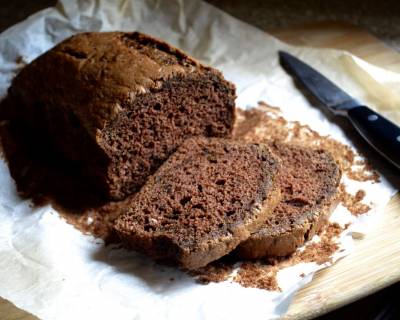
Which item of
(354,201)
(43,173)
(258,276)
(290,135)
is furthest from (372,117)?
(43,173)

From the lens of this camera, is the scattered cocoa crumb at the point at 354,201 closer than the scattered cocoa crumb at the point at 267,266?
No

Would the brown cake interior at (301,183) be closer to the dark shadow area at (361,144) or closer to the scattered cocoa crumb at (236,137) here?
the scattered cocoa crumb at (236,137)

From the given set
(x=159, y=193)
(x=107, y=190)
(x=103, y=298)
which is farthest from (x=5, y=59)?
(x=103, y=298)

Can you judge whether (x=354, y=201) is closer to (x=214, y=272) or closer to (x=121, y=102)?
(x=214, y=272)

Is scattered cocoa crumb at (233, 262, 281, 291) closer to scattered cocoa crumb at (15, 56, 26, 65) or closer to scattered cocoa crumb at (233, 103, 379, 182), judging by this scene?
scattered cocoa crumb at (233, 103, 379, 182)

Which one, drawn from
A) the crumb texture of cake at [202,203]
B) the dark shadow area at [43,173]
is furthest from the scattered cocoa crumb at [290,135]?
the dark shadow area at [43,173]

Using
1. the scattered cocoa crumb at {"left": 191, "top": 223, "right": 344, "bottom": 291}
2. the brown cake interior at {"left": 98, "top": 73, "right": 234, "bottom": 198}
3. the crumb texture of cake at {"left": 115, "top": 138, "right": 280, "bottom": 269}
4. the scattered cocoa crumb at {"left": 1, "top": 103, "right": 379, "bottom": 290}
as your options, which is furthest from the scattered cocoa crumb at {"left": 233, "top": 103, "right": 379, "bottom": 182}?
the scattered cocoa crumb at {"left": 191, "top": 223, "right": 344, "bottom": 291}

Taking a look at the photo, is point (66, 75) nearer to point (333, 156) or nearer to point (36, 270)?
point (36, 270)
